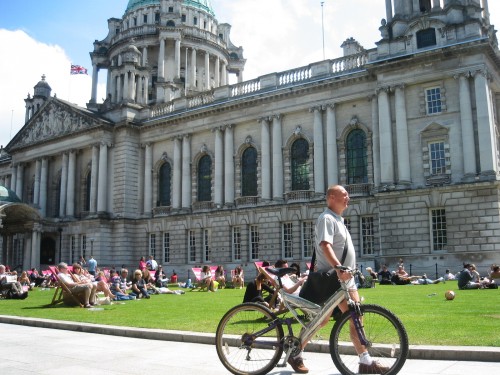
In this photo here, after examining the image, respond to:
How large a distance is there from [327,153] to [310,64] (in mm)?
7464

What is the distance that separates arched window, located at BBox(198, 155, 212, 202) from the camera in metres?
44.7

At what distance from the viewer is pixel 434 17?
112 ft

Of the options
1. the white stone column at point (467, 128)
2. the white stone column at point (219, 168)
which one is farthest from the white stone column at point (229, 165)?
the white stone column at point (467, 128)

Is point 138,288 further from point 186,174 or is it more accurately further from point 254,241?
point 186,174

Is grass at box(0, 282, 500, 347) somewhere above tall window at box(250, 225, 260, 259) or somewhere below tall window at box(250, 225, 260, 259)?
below

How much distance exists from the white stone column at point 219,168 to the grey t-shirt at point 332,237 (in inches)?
1409

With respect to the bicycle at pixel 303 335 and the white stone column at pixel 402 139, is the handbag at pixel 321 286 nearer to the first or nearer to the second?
the bicycle at pixel 303 335

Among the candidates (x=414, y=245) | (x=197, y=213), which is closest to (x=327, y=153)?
(x=414, y=245)

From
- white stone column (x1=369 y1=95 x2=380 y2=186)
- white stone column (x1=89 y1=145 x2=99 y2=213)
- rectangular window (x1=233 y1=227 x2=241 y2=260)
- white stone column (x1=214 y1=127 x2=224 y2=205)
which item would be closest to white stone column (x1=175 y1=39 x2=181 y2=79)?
white stone column (x1=89 y1=145 x2=99 y2=213)

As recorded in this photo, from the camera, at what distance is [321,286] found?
7117 mm

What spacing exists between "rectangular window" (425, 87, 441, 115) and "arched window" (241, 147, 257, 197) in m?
14.4

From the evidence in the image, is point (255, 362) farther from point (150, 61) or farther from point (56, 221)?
point (150, 61)

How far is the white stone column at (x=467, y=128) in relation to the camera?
1224 inches

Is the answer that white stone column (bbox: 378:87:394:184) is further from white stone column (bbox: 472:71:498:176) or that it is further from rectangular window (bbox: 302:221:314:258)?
rectangular window (bbox: 302:221:314:258)
